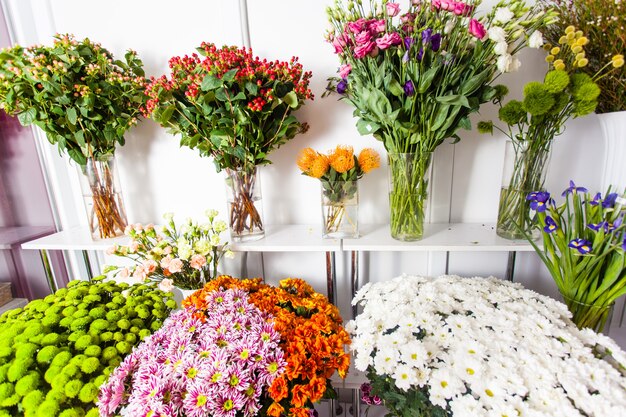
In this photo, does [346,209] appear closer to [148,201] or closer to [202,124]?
[202,124]

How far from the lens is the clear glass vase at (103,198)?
3.11 feet

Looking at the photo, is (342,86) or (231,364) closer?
(231,364)

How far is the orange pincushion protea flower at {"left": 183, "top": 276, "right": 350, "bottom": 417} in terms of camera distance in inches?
21.6

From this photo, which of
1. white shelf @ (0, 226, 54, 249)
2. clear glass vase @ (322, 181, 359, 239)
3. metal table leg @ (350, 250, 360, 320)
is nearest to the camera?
clear glass vase @ (322, 181, 359, 239)

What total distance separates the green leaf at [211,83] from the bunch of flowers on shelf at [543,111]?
0.68 metres

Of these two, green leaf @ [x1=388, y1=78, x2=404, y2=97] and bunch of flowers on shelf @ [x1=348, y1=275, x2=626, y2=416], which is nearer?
bunch of flowers on shelf @ [x1=348, y1=275, x2=626, y2=416]

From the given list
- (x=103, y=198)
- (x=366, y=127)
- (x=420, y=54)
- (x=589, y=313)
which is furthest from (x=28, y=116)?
(x=589, y=313)

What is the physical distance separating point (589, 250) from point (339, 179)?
1.88 feet

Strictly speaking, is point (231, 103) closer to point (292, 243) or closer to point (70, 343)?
point (292, 243)

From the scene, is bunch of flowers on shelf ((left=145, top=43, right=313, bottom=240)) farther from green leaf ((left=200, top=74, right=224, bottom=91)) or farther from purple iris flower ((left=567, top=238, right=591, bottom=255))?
purple iris flower ((left=567, top=238, right=591, bottom=255))

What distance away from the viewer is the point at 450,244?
0.82 meters

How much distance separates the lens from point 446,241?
84 centimetres

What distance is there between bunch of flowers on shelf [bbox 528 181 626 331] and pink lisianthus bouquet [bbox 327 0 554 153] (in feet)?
0.97

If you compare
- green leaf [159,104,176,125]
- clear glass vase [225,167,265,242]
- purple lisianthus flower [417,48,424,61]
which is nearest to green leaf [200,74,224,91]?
green leaf [159,104,176,125]
